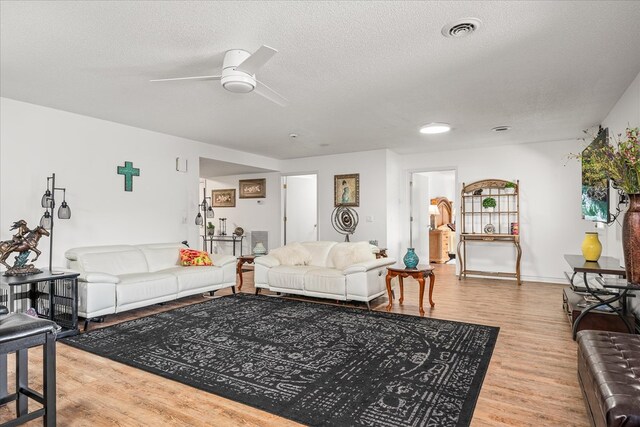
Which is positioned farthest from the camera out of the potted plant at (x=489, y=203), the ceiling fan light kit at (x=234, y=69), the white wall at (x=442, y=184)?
the white wall at (x=442, y=184)

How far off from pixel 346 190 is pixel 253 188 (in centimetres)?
255

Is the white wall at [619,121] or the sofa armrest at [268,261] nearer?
the white wall at [619,121]

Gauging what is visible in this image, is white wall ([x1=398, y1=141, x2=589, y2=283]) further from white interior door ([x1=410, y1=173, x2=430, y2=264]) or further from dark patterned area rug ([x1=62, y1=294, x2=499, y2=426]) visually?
dark patterned area rug ([x1=62, y1=294, x2=499, y2=426])

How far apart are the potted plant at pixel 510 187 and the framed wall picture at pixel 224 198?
6085mm

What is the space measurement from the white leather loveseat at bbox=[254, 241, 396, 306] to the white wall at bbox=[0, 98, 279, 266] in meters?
1.81

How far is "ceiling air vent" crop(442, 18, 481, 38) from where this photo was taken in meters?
2.46

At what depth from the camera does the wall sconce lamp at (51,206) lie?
13.6 feet

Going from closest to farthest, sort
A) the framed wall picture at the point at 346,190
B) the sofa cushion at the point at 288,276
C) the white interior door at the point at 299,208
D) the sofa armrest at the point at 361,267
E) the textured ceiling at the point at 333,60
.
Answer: the textured ceiling at the point at 333,60 → the sofa armrest at the point at 361,267 → the sofa cushion at the point at 288,276 → the framed wall picture at the point at 346,190 → the white interior door at the point at 299,208

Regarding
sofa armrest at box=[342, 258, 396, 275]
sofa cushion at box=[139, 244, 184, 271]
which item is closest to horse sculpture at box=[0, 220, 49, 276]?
sofa cushion at box=[139, 244, 184, 271]

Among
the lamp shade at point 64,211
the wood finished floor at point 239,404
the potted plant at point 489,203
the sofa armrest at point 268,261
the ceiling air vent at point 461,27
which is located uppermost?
the ceiling air vent at point 461,27

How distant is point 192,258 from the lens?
17.4 feet

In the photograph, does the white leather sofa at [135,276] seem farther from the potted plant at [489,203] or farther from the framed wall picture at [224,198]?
the potted plant at [489,203]

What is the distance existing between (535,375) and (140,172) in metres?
5.40

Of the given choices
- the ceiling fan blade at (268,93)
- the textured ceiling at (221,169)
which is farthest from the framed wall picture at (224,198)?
the ceiling fan blade at (268,93)
